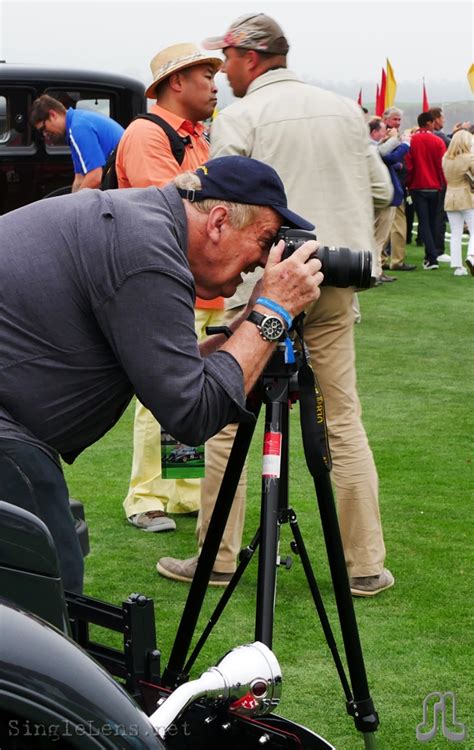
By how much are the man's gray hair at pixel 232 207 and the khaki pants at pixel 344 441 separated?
5.33 feet

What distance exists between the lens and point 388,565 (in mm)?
4977

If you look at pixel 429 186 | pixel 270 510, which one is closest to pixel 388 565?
pixel 270 510

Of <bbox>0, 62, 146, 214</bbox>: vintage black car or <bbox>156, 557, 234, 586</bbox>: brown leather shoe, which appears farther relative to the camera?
<bbox>0, 62, 146, 214</bbox>: vintage black car

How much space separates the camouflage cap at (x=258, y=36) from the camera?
15.4ft

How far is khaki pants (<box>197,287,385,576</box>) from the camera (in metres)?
4.51

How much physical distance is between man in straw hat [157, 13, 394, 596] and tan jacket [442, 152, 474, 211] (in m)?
11.2

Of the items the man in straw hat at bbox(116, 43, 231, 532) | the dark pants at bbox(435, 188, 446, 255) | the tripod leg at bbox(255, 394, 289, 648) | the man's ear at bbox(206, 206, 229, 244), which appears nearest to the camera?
the man's ear at bbox(206, 206, 229, 244)

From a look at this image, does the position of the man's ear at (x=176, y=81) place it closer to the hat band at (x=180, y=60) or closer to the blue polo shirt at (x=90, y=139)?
the hat band at (x=180, y=60)

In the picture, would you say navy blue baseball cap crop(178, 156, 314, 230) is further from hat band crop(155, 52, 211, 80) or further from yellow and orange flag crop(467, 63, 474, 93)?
Answer: yellow and orange flag crop(467, 63, 474, 93)

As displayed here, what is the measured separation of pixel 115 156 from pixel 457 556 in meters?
2.32

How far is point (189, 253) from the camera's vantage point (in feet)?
9.38

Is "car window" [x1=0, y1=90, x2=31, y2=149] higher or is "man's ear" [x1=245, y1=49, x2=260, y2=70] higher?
"man's ear" [x1=245, y1=49, x2=260, y2=70]

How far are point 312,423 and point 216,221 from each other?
793 millimetres

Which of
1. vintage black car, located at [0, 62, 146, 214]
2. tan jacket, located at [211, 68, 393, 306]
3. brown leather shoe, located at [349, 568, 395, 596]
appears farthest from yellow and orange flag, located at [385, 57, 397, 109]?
brown leather shoe, located at [349, 568, 395, 596]
